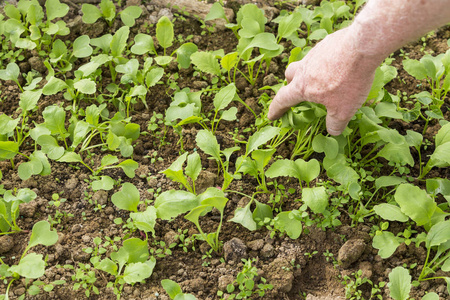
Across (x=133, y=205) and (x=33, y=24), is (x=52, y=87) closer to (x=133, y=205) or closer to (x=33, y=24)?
(x=33, y=24)

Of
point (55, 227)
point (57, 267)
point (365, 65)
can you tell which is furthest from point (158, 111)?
point (365, 65)

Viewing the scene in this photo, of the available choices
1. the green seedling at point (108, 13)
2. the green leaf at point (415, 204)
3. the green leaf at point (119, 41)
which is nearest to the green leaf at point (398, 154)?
the green leaf at point (415, 204)

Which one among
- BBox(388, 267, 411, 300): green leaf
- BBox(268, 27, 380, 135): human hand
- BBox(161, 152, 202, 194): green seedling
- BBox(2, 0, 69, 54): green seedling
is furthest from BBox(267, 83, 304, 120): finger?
BBox(2, 0, 69, 54): green seedling

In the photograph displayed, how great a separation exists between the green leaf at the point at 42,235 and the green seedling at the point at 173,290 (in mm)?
477

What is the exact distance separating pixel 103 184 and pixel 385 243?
122cm

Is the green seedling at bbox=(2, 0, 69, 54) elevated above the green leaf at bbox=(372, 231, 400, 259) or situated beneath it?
elevated above

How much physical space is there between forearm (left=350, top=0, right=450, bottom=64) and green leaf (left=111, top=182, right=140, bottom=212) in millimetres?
1055

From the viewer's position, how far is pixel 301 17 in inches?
100

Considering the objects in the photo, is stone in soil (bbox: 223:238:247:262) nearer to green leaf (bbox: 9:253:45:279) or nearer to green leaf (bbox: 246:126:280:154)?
green leaf (bbox: 246:126:280:154)

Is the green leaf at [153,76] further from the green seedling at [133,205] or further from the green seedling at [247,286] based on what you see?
the green seedling at [247,286]

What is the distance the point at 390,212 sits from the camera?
1981 mm

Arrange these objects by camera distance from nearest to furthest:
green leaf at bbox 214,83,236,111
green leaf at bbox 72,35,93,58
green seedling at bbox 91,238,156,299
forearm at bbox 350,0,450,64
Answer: forearm at bbox 350,0,450,64 < green seedling at bbox 91,238,156,299 < green leaf at bbox 214,83,236,111 < green leaf at bbox 72,35,93,58

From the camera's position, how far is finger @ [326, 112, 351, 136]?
78.6 inches

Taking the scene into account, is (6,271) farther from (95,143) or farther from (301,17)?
(301,17)
